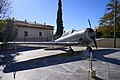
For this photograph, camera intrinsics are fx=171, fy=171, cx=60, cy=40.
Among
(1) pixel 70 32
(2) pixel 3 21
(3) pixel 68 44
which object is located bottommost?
(3) pixel 68 44

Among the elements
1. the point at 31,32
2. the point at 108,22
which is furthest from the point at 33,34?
the point at 108,22

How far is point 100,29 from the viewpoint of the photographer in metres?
34.0

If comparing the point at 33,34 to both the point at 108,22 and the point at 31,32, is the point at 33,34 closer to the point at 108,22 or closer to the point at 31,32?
the point at 31,32

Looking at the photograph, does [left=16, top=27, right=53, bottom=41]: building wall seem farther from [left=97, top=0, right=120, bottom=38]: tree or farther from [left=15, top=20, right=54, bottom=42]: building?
[left=97, top=0, right=120, bottom=38]: tree

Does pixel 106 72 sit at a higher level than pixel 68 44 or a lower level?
lower

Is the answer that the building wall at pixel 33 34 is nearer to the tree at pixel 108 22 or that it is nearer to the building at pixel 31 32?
the building at pixel 31 32

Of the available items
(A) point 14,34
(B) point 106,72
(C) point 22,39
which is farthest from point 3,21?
(B) point 106,72

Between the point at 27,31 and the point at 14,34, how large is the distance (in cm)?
927

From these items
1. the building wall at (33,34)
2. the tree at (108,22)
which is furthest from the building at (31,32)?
the tree at (108,22)

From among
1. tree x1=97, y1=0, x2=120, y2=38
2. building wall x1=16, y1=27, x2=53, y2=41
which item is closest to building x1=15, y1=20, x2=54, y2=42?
building wall x1=16, y1=27, x2=53, y2=41

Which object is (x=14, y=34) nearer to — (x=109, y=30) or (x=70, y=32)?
(x=70, y=32)

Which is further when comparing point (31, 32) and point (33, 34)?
point (33, 34)

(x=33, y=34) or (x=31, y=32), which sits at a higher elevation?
(x=31, y=32)

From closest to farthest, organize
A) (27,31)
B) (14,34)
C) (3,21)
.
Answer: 1. (3,21)
2. (14,34)
3. (27,31)
